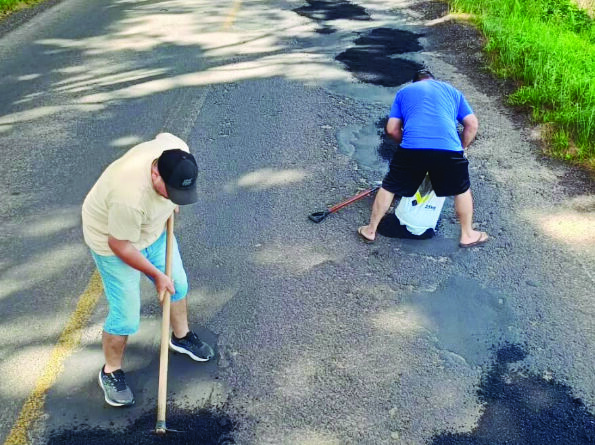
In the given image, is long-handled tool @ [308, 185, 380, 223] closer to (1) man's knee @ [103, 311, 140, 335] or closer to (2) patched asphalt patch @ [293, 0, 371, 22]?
(1) man's knee @ [103, 311, 140, 335]

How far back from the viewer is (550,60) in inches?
285

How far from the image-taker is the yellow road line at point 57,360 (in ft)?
10.1

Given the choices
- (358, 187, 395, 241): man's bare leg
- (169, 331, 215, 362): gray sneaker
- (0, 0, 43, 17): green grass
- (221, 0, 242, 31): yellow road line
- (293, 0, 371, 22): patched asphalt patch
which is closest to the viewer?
(169, 331, 215, 362): gray sneaker

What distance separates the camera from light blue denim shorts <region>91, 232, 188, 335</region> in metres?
2.93

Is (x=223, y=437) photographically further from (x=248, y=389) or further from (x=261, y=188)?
(x=261, y=188)

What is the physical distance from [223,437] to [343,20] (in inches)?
345

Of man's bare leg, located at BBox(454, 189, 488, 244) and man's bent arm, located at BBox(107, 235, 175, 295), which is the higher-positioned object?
man's bent arm, located at BBox(107, 235, 175, 295)

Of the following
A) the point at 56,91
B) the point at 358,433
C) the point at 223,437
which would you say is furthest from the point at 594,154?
the point at 56,91

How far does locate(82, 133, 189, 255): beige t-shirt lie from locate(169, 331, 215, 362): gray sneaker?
33.3 inches

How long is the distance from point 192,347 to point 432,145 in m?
2.28

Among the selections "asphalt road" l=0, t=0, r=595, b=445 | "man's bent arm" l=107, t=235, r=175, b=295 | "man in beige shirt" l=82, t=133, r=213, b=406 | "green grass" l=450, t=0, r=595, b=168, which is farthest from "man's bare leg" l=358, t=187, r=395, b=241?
"green grass" l=450, t=0, r=595, b=168

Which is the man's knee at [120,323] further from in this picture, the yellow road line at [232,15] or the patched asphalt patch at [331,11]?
the patched asphalt patch at [331,11]

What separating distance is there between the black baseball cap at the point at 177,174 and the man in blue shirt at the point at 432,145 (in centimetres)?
215

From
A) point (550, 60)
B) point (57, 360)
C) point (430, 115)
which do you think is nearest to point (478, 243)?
point (430, 115)
